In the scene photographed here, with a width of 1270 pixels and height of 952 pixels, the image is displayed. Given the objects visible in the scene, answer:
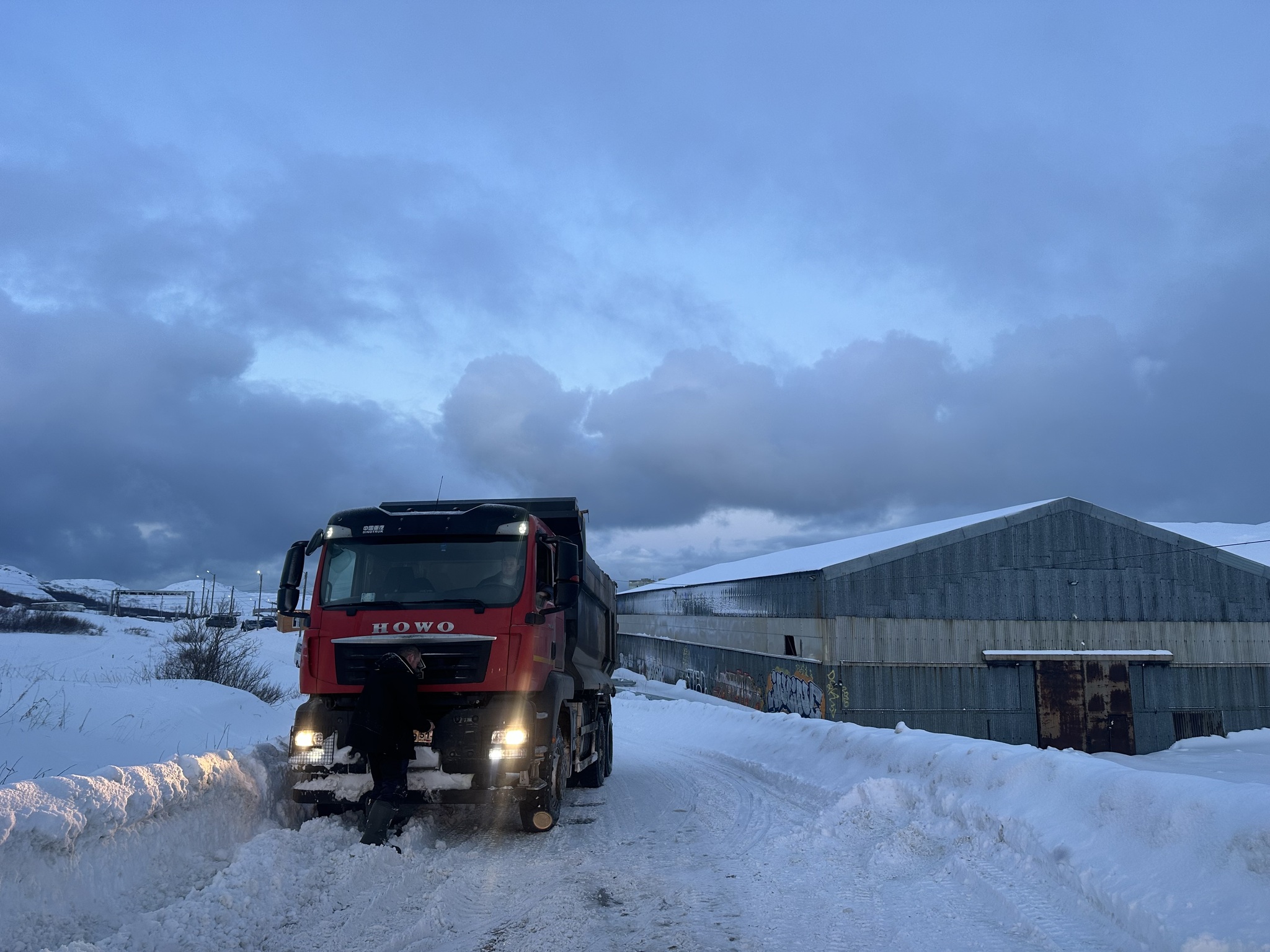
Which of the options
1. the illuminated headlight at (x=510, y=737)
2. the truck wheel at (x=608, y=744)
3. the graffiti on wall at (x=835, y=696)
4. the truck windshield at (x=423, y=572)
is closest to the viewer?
the illuminated headlight at (x=510, y=737)

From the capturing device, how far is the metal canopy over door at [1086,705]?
→ 89.0 ft

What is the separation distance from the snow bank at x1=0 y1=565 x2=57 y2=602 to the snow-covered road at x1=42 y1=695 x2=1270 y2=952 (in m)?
122

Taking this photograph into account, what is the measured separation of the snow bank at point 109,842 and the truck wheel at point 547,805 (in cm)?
266

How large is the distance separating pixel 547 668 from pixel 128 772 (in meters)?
3.94

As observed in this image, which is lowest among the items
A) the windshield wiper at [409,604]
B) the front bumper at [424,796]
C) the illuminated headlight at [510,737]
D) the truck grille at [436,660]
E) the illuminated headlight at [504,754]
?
the front bumper at [424,796]

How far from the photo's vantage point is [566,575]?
862cm

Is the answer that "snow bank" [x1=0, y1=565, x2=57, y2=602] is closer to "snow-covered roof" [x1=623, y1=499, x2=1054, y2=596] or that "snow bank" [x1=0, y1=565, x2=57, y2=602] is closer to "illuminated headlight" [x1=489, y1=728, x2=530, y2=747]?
"snow-covered roof" [x1=623, y1=499, x2=1054, y2=596]

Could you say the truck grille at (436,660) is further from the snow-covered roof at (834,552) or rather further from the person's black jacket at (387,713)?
the snow-covered roof at (834,552)

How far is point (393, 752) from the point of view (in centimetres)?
757

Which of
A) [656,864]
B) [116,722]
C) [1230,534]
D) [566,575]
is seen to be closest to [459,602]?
[566,575]

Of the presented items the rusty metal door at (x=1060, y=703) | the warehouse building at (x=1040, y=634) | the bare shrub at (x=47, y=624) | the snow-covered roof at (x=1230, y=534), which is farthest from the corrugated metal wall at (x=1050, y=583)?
the bare shrub at (x=47, y=624)

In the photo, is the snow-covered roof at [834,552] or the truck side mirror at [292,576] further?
the snow-covered roof at [834,552]

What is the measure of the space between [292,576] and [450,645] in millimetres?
2324

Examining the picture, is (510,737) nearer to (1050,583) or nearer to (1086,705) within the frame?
(1050,583)
